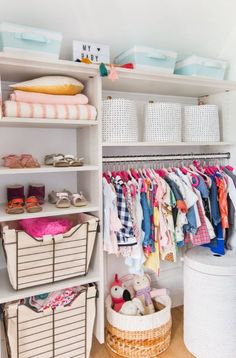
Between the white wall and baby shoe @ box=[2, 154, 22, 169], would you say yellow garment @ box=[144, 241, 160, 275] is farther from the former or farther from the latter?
the white wall

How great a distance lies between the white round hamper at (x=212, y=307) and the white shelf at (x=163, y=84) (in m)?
1.16

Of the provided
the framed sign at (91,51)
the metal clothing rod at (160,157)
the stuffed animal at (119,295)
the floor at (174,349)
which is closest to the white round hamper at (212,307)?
the floor at (174,349)

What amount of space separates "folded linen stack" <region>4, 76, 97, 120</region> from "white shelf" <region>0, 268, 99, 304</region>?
938 mm

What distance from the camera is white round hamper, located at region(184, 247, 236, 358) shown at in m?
1.84

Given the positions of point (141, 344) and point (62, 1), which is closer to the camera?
point (62, 1)

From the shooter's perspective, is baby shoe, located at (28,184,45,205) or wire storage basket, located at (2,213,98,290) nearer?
wire storage basket, located at (2,213,98,290)

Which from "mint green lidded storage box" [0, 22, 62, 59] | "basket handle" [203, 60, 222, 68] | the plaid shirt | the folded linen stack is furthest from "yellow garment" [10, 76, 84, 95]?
"basket handle" [203, 60, 222, 68]

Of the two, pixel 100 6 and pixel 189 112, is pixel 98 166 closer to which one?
pixel 189 112

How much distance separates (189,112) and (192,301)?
1.27m

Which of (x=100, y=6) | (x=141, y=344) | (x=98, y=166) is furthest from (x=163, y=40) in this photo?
(x=141, y=344)

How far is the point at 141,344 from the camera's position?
1.92 meters

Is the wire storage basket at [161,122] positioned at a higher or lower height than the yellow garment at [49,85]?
lower

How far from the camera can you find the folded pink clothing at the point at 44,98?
63.5 inches

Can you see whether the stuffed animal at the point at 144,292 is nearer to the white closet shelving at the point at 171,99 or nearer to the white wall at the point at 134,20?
the white closet shelving at the point at 171,99
